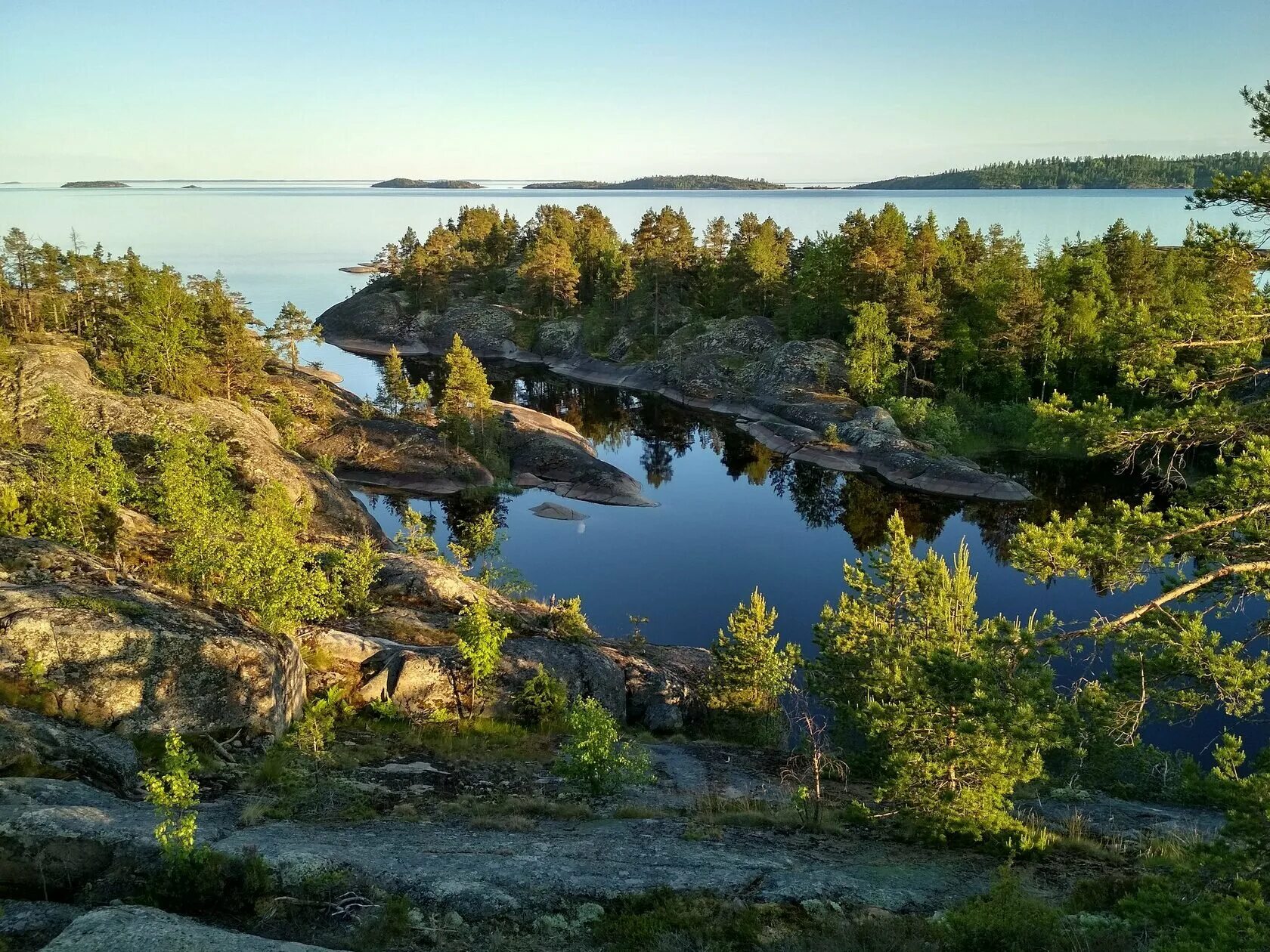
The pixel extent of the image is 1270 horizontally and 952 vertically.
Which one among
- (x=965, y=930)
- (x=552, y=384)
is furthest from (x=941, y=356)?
(x=965, y=930)

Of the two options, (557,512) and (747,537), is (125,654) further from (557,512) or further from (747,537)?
(747,537)

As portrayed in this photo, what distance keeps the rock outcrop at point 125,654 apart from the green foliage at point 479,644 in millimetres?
5429

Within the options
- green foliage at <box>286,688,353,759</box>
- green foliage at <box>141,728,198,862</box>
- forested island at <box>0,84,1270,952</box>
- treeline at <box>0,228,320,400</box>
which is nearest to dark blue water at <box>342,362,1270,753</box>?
forested island at <box>0,84,1270,952</box>

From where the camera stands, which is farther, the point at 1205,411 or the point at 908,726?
the point at 908,726

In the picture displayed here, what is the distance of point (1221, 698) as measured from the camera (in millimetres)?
12242

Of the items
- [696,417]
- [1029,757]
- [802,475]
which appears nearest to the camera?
[1029,757]

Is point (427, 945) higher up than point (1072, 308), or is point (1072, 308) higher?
point (1072, 308)

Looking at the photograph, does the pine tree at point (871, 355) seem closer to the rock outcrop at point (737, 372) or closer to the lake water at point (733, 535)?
the rock outcrop at point (737, 372)

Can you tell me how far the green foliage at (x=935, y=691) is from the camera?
549 inches

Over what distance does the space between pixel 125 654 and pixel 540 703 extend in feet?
41.5

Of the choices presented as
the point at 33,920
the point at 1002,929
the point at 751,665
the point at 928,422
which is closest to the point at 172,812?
the point at 33,920

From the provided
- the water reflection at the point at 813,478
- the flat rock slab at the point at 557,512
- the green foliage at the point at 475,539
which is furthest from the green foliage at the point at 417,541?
the flat rock slab at the point at 557,512

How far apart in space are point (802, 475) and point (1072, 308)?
2979 cm

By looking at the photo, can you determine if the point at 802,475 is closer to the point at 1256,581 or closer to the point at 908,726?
the point at 908,726
